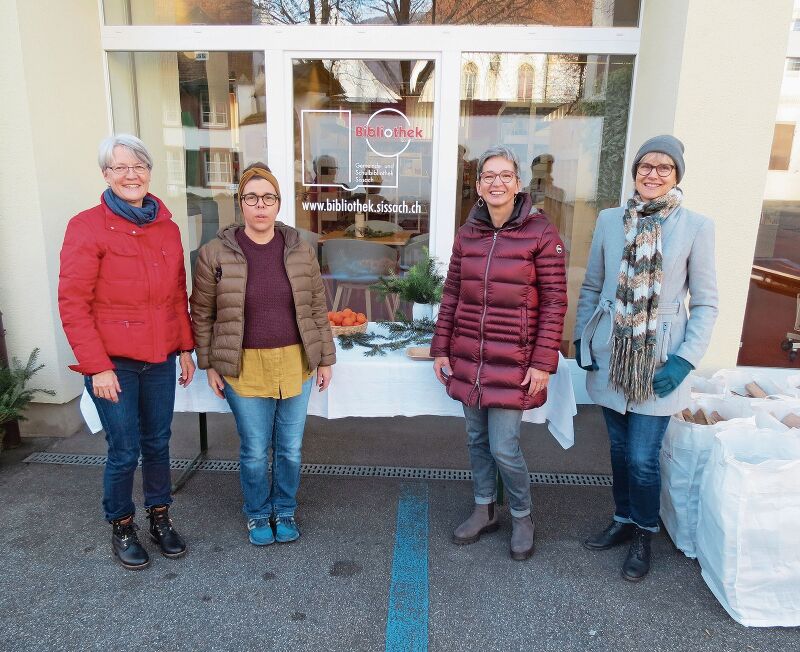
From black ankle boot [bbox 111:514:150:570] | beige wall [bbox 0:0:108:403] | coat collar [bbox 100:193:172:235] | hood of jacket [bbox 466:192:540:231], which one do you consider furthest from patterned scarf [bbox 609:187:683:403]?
beige wall [bbox 0:0:108:403]

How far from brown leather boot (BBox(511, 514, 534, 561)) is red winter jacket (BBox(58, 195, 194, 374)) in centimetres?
191

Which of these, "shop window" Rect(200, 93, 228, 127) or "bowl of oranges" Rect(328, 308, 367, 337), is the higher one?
"shop window" Rect(200, 93, 228, 127)

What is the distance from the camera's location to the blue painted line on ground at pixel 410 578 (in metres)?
2.41

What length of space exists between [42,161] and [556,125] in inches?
152

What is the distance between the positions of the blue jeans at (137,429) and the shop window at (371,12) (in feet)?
10.6

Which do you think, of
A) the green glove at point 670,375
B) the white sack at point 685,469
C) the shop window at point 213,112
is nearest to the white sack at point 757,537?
the white sack at point 685,469

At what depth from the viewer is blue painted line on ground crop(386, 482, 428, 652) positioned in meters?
2.41

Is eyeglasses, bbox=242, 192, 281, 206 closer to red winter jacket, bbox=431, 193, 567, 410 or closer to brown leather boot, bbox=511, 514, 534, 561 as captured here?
red winter jacket, bbox=431, 193, 567, 410

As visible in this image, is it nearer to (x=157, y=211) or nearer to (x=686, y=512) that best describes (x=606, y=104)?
(x=686, y=512)

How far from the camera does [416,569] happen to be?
2.84 meters

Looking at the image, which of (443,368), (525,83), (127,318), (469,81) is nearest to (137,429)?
(127,318)

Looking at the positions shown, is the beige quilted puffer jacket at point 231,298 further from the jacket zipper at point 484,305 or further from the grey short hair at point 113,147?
the jacket zipper at point 484,305

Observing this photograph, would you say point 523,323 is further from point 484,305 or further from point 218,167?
point 218,167

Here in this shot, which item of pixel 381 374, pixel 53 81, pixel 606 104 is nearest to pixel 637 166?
pixel 381 374
